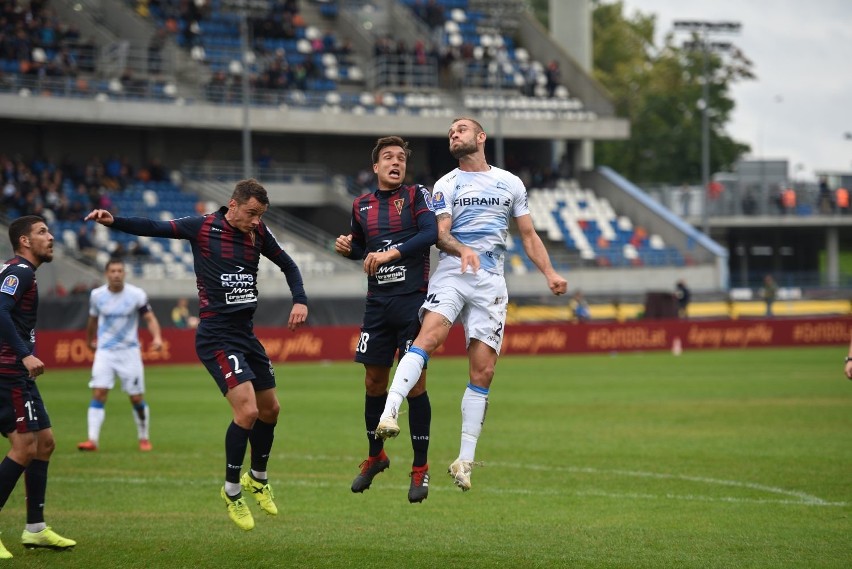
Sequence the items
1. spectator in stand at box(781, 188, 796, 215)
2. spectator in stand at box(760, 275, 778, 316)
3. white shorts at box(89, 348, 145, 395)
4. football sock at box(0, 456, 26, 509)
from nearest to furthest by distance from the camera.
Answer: football sock at box(0, 456, 26, 509) → white shorts at box(89, 348, 145, 395) → spectator in stand at box(760, 275, 778, 316) → spectator in stand at box(781, 188, 796, 215)

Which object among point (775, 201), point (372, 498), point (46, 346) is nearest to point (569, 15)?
point (775, 201)

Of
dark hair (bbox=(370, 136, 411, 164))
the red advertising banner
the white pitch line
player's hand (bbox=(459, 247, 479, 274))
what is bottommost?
the red advertising banner

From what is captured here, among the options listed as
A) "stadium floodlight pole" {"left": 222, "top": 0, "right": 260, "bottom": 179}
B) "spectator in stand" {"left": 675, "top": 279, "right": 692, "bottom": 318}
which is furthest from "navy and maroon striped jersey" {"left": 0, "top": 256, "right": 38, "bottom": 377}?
"spectator in stand" {"left": 675, "top": 279, "right": 692, "bottom": 318}

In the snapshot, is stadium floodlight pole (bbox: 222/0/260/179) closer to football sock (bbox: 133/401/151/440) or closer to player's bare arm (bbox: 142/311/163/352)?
player's bare arm (bbox: 142/311/163/352)

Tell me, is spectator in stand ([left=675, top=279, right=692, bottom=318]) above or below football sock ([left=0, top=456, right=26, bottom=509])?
below

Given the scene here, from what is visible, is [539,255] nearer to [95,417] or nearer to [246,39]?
[95,417]

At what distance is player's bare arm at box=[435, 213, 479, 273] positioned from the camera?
34.2 feet

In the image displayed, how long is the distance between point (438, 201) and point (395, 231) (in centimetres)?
47

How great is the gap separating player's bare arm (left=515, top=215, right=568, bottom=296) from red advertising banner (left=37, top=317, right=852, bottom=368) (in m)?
25.6

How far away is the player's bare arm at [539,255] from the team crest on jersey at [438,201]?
69cm

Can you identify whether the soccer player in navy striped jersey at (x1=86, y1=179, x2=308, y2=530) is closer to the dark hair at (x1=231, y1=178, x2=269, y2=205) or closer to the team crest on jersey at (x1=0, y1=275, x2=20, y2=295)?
the dark hair at (x1=231, y1=178, x2=269, y2=205)

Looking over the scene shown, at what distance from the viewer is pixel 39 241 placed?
10680 millimetres

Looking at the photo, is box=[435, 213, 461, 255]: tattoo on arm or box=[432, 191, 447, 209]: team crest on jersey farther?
box=[432, 191, 447, 209]: team crest on jersey

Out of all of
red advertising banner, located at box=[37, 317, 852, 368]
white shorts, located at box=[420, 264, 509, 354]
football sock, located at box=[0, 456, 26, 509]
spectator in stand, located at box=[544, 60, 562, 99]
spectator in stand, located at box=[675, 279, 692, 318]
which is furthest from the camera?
spectator in stand, located at box=[544, 60, 562, 99]
